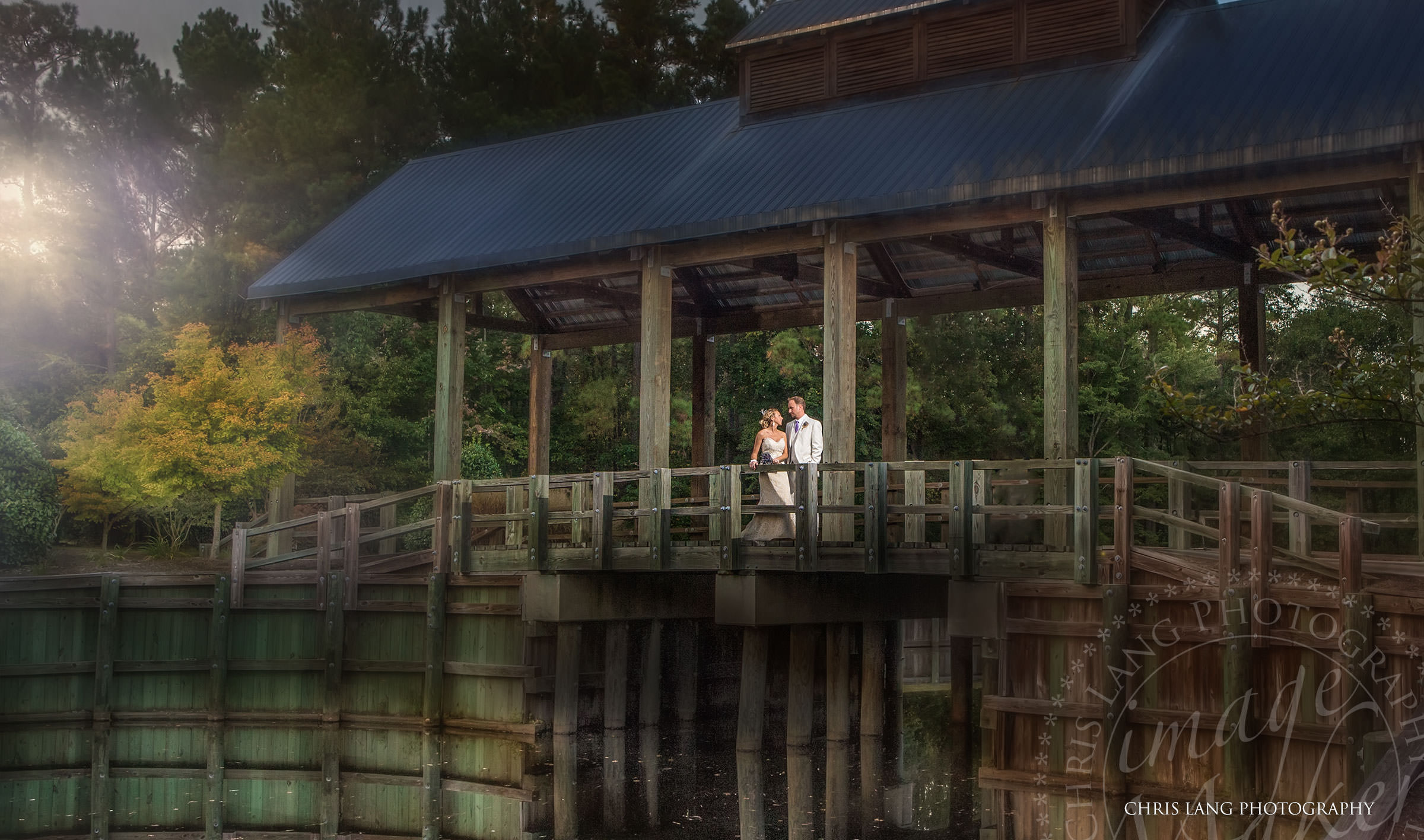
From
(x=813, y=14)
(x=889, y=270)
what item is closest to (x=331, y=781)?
(x=889, y=270)

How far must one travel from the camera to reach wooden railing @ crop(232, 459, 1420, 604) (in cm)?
1386

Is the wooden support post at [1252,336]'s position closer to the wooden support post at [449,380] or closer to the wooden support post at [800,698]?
the wooden support post at [800,698]

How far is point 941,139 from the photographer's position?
18609mm

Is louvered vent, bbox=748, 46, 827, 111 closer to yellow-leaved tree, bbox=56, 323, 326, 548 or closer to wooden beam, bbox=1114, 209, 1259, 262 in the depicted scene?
wooden beam, bbox=1114, 209, 1259, 262

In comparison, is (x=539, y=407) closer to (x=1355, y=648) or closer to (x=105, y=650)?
(x=105, y=650)

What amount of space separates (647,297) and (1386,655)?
34.3 ft

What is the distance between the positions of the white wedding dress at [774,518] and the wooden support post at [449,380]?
19.2 feet

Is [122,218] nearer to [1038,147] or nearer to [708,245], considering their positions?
[708,245]

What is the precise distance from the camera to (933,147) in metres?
18.4

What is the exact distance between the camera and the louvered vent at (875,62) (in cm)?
2105

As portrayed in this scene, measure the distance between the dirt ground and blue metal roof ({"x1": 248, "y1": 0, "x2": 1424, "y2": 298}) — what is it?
4757 mm

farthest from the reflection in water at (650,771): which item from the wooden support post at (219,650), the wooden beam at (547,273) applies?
the wooden beam at (547,273)

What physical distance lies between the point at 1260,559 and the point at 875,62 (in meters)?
11.0

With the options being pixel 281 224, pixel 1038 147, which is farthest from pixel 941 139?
pixel 281 224
